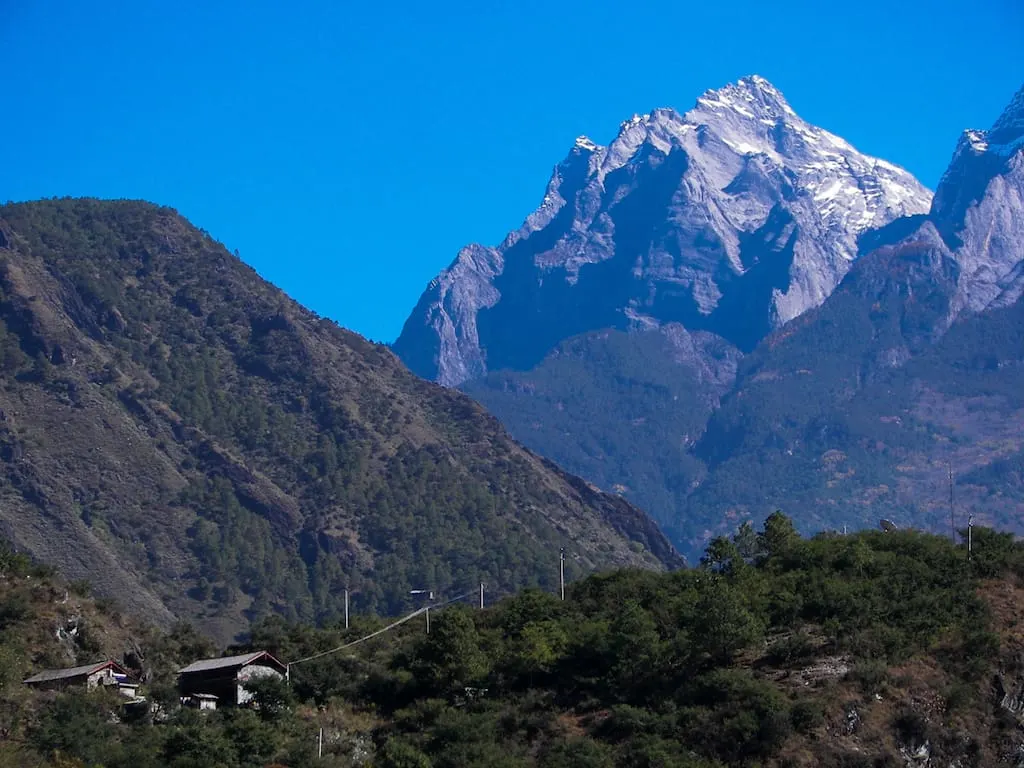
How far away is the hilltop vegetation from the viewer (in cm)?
7738

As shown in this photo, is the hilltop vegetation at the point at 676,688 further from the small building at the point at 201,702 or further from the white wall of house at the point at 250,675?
the small building at the point at 201,702

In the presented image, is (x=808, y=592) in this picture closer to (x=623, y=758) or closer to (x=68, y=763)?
(x=623, y=758)

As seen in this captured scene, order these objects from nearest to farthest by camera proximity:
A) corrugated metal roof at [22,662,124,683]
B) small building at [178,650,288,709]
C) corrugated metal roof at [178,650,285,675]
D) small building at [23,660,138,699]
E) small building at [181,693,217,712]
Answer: small building at [23,660,138,699] → corrugated metal roof at [22,662,124,683] → small building at [181,693,217,712] → small building at [178,650,288,709] → corrugated metal roof at [178,650,285,675]

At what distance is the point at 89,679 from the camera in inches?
3511

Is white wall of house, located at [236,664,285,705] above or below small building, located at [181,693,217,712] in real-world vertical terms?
above

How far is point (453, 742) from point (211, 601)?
12213cm

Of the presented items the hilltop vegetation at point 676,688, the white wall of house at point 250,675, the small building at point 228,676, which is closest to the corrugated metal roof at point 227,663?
the small building at point 228,676

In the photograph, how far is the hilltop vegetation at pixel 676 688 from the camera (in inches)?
3046

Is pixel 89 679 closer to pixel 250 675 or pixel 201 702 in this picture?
pixel 201 702

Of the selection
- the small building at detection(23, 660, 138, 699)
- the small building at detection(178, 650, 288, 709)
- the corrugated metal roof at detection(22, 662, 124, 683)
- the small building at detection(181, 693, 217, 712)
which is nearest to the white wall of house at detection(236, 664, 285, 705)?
the small building at detection(178, 650, 288, 709)

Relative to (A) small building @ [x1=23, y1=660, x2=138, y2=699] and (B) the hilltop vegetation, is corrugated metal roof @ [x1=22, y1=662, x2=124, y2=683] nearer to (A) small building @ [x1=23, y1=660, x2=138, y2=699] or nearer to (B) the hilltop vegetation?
(A) small building @ [x1=23, y1=660, x2=138, y2=699]

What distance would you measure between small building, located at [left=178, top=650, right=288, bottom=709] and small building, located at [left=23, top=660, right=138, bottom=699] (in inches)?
116

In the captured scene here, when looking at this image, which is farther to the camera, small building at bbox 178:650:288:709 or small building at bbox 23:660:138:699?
small building at bbox 178:650:288:709

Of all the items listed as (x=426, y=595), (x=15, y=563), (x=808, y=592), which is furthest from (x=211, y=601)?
(x=808, y=592)
